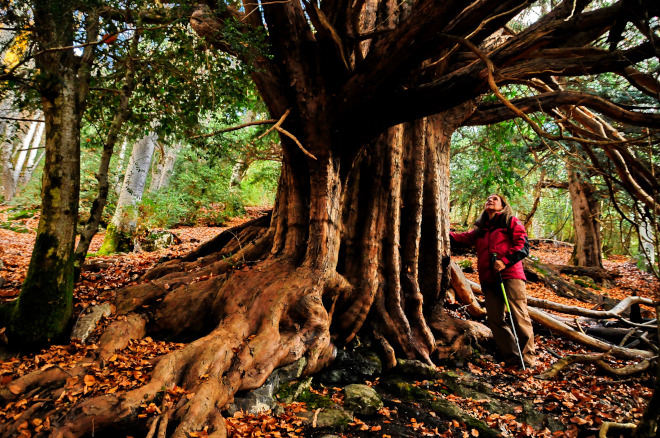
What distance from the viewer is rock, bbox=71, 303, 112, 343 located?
3.16m

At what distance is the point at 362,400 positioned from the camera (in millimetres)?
3314

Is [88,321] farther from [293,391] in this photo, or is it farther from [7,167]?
[7,167]

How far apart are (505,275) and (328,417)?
10.3 ft

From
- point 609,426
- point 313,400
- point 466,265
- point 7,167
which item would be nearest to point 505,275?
point 609,426

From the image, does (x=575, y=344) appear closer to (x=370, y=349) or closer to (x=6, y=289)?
(x=370, y=349)

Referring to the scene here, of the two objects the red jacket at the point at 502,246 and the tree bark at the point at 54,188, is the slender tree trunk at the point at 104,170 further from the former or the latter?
the red jacket at the point at 502,246

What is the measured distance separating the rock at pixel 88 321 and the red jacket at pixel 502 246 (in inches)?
188

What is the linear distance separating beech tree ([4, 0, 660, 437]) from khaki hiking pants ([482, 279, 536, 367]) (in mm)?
433

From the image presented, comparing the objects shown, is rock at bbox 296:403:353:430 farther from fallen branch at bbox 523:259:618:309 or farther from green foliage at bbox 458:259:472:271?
fallen branch at bbox 523:259:618:309

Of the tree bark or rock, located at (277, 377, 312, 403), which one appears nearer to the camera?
the tree bark

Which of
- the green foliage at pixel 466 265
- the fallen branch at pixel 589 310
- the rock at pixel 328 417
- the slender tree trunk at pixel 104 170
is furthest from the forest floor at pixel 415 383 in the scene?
the green foliage at pixel 466 265

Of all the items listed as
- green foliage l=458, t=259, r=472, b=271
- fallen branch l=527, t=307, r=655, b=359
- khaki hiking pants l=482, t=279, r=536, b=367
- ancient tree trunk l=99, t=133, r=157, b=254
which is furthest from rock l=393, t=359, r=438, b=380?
ancient tree trunk l=99, t=133, r=157, b=254

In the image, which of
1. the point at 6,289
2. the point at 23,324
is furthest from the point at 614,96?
the point at 6,289

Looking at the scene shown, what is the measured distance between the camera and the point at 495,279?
15.5 feet
